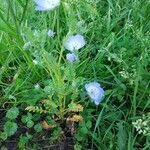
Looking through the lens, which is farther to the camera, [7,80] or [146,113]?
[7,80]

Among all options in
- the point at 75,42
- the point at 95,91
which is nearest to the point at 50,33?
the point at 75,42

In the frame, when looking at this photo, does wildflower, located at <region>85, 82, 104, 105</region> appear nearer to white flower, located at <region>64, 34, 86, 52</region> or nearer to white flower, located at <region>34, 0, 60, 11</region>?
white flower, located at <region>64, 34, 86, 52</region>

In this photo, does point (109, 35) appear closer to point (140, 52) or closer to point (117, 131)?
A: point (140, 52)

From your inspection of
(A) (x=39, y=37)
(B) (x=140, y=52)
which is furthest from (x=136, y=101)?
(A) (x=39, y=37)

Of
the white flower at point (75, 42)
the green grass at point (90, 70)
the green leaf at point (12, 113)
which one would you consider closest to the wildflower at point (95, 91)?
the green grass at point (90, 70)

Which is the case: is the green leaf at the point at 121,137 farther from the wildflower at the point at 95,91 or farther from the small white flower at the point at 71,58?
the small white flower at the point at 71,58

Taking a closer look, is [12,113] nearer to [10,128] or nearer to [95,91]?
[10,128]

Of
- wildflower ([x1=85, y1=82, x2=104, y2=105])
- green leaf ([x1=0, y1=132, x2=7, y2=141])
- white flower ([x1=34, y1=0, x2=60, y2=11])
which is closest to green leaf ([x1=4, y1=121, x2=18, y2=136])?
green leaf ([x1=0, y1=132, x2=7, y2=141])
